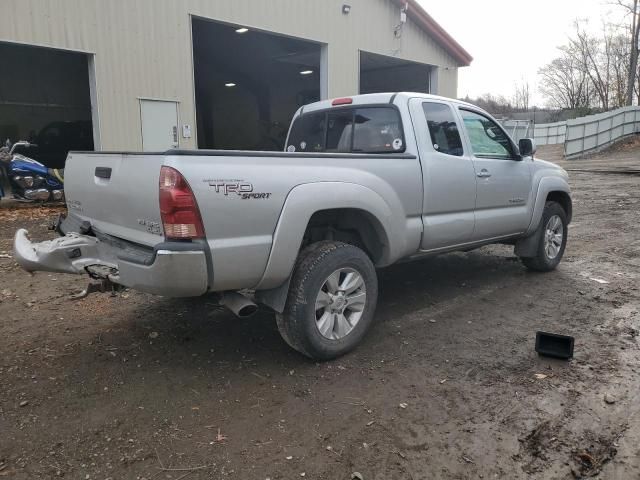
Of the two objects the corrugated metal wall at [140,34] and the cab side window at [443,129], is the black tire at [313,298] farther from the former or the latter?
the corrugated metal wall at [140,34]

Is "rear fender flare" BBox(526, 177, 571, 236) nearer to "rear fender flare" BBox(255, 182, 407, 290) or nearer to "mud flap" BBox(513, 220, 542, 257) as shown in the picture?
"mud flap" BBox(513, 220, 542, 257)

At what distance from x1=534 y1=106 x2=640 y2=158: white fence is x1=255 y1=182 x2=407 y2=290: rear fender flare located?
76.9ft

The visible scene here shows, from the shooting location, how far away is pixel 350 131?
5.15 meters

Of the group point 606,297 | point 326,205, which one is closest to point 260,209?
point 326,205

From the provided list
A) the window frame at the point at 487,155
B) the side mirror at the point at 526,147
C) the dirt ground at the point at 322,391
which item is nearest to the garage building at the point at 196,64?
the dirt ground at the point at 322,391

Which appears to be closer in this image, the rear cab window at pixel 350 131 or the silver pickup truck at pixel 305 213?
the silver pickup truck at pixel 305 213

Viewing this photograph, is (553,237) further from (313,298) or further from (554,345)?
(313,298)

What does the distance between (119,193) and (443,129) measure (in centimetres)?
299

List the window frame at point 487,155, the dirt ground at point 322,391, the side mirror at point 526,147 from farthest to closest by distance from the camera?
the side mirror at point 526,147 < the window frame at point 487,155 < the dirt ground at point 322,391

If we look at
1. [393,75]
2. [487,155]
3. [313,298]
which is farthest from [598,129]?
[313,298]

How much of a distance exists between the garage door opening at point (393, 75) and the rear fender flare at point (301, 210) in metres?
14.3

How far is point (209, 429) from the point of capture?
309 centimetres

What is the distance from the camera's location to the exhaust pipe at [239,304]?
354 centimetres

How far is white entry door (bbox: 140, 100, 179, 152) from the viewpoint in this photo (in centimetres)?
1159
